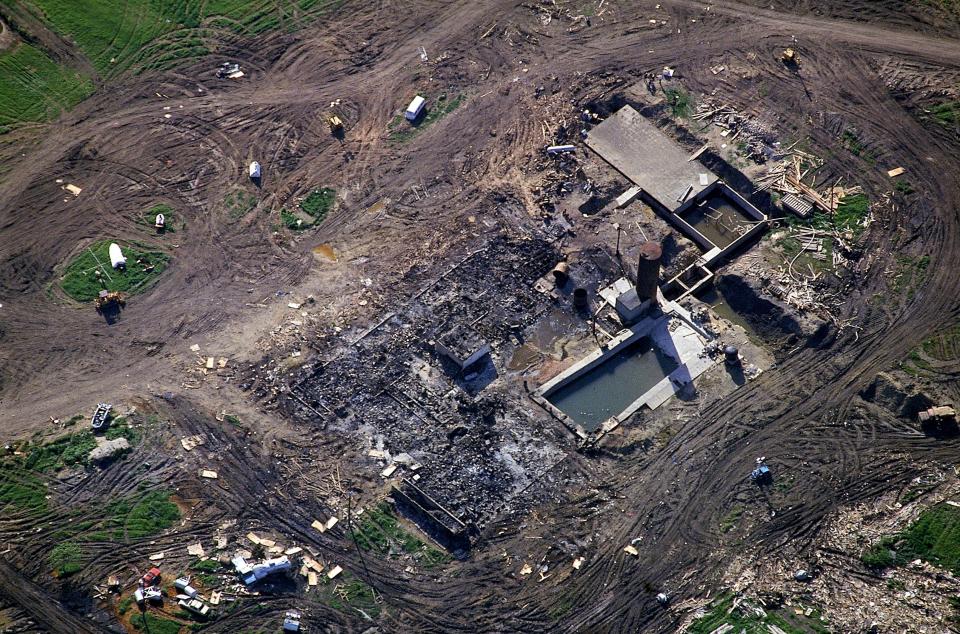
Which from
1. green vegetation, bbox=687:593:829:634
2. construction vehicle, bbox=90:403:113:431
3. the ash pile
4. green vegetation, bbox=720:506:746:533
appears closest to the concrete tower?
the ash pile

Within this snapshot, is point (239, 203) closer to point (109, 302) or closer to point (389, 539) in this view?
point (109, 302)

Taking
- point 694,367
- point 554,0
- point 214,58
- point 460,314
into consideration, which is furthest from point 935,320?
point 214,58

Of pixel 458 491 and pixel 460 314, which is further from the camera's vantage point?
pixel 460 314

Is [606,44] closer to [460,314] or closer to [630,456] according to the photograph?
[460,314]

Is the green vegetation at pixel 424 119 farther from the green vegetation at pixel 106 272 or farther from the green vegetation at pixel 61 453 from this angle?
the green vegetation at pixel 61 453

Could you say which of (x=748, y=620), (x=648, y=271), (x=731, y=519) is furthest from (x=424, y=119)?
(x=748, y=620)

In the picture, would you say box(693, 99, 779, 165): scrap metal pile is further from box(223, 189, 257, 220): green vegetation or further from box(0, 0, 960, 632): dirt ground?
box(223, 189, 257, 220): green vegetation
